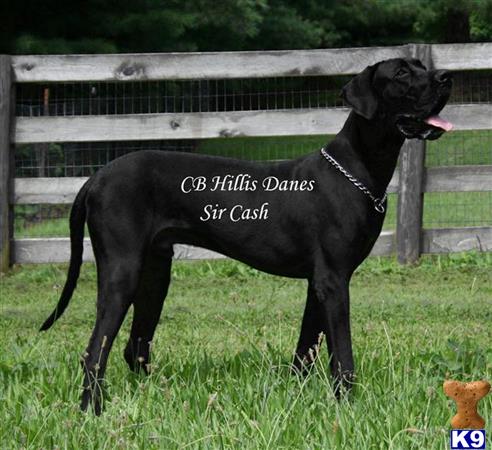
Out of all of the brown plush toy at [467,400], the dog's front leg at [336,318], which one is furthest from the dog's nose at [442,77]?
the brown plush toy at [467,400]

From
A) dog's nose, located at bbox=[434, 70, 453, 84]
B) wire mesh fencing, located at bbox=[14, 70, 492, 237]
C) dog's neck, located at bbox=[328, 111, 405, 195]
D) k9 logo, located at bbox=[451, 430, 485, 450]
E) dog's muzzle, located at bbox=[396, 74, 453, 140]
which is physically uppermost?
dog's nose, located at bbox=[434, 70, 453, 84]

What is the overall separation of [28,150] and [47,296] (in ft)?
15.5

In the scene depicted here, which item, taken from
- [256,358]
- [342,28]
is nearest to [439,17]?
[342,28]

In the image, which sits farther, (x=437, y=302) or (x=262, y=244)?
(x=437, y=302)

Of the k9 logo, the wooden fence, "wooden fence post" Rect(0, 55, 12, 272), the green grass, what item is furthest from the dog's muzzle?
"wooden fence post" Rect(0, 55, 12, 272)

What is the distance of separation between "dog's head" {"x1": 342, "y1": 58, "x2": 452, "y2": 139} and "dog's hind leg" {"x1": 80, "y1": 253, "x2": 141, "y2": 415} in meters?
1.15

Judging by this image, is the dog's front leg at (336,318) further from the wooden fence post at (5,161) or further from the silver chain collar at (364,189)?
the wooden fence post at (5,161)

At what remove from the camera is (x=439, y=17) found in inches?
1050

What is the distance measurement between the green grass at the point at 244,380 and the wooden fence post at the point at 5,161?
1.15m

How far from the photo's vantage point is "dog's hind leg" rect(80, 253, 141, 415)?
4543 mm

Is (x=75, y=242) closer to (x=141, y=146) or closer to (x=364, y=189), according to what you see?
(x=364, y=189)

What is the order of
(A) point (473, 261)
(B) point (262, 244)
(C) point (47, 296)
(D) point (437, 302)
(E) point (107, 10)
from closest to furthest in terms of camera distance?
(B) point (262, 244) < (D) point (437, 302) < (C) point (47, 296) < (A) point (473, 261) < (E) point (107, 10)

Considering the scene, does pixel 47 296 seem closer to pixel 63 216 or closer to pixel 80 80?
pixel 80 80

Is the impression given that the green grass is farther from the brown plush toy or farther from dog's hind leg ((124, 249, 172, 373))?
the brown plush toy
